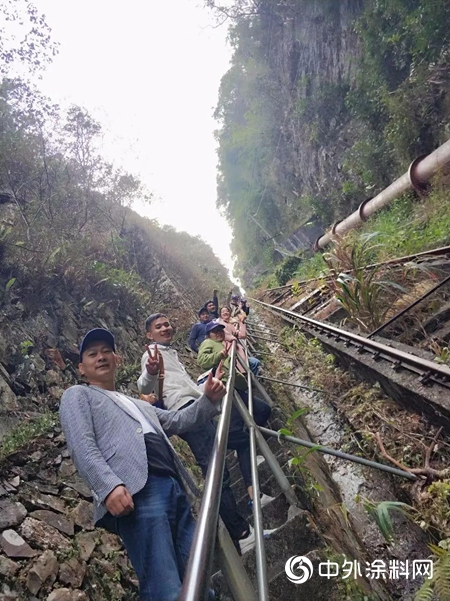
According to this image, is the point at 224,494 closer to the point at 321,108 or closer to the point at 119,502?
the point at 119,502

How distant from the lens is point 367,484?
2826mm

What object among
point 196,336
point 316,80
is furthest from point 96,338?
point 316,80

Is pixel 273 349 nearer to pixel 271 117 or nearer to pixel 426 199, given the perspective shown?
pixel 426 199

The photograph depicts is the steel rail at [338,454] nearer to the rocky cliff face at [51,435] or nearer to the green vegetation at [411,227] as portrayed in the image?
the rocky cliff face at [51,435]

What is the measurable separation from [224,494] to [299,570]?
84 cm

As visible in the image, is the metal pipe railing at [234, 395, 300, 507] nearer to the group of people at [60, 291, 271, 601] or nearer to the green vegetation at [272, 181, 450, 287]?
the group of people at [60, 291, 271, 601]

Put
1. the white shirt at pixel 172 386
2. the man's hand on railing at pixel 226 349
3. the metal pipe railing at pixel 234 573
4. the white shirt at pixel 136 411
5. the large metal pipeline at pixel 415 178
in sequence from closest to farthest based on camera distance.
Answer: the metal pipe railing at pixel 234 573
the white shirt at pixel 136 411
the white shirt at pixel 172 386
the man's hand on railing at pixel 226 349
the large metal pipeline at pixel 415 178

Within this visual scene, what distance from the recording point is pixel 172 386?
2.98 metres

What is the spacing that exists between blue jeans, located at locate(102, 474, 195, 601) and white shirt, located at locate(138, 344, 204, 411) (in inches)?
40.4

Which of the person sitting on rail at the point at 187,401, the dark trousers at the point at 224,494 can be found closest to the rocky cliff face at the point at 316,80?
the person sitting on rail at the point at 187,401

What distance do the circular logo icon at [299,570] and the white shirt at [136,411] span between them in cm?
91

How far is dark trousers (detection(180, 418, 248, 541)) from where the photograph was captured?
2.35m

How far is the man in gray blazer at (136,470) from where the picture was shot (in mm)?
1507

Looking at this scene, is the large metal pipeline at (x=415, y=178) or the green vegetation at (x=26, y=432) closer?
the green vegetation at (x=26, y=432)
